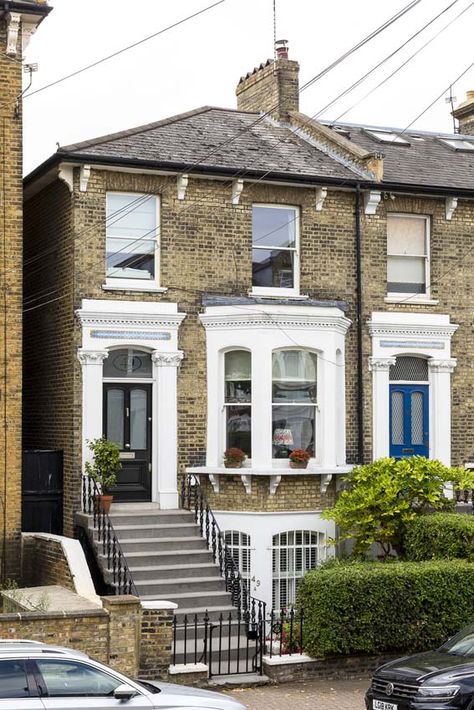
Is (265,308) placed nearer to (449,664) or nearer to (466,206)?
(466,206)

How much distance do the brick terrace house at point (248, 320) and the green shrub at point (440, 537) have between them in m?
2.26

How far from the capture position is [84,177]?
65.4 feet

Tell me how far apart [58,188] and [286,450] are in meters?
6.40

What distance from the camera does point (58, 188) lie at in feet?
68.9

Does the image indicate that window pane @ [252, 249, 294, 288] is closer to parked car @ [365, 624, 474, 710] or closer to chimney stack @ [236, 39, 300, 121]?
chimney stack @ [236, 39, 300, 121]

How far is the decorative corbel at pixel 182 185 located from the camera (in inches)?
810

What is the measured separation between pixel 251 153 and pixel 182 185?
1955mm

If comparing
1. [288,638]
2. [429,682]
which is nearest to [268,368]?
[288,638]

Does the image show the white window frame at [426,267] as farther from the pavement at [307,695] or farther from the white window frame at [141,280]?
the pavement at [307,695]

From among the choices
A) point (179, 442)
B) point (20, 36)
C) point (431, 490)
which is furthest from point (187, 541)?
point (20, 36)

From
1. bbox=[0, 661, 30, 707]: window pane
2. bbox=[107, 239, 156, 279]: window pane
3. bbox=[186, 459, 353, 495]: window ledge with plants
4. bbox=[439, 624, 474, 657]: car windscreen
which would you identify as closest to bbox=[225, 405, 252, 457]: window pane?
bbox=[186, 459, 353, 495]: window ledge with plants

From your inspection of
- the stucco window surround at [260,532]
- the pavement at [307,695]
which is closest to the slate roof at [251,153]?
the stucco window surround at [260,532]

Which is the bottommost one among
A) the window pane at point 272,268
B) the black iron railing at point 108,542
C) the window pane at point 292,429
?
the black iron railing at point 108,542

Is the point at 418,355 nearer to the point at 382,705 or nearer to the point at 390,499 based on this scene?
the point at 390,499
